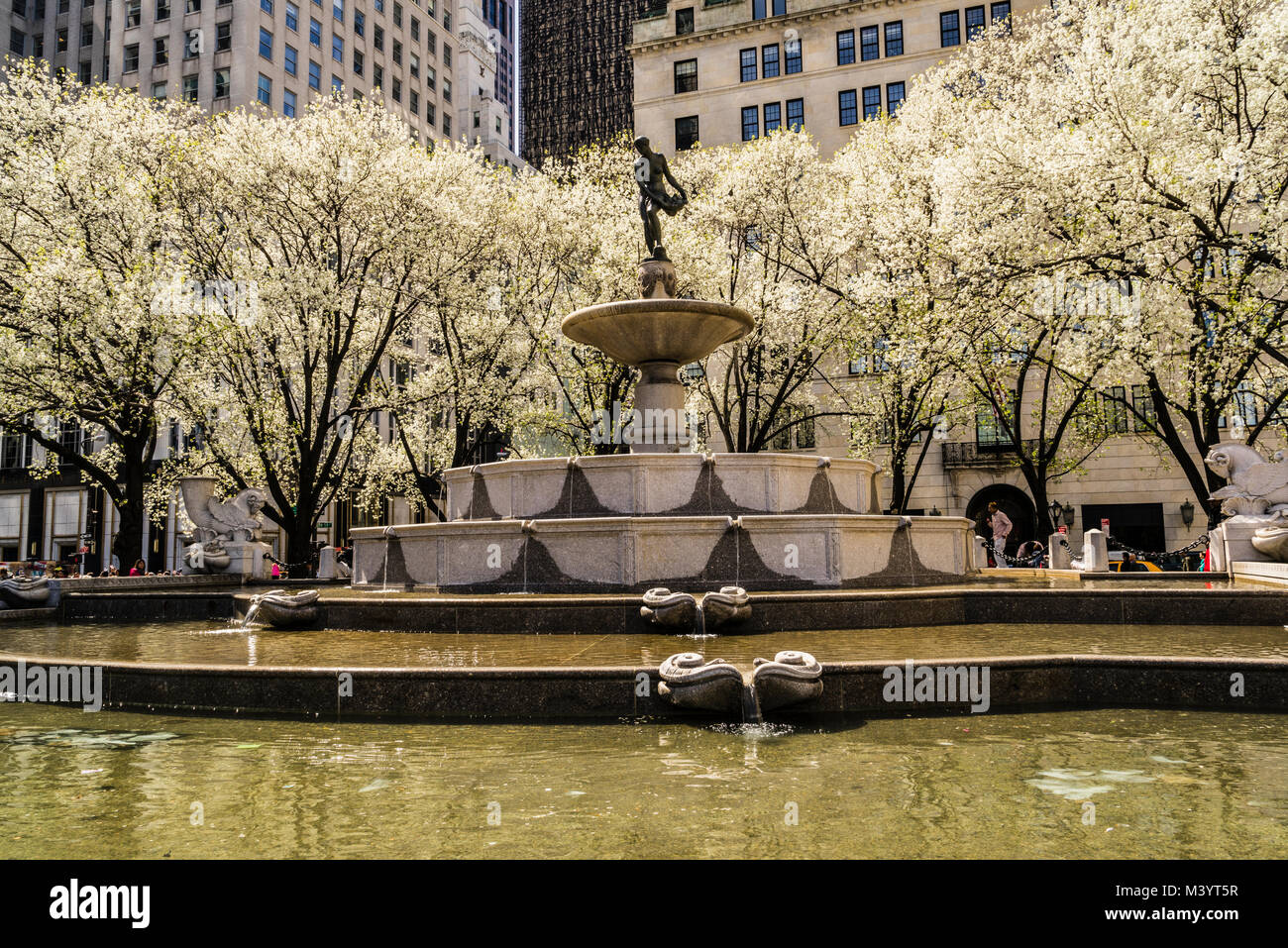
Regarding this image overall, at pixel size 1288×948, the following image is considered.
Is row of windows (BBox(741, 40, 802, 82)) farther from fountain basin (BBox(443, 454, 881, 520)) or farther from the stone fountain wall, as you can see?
fountain basin (BBox(443, 454, 881, 520))

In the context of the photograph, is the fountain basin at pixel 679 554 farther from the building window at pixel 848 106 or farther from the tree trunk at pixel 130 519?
the building window at pixel 848 106

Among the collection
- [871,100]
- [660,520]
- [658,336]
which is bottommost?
[660,520]

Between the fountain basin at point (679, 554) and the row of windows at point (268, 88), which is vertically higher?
the row of windows at point (268, 88)

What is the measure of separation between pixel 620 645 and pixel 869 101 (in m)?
41.7

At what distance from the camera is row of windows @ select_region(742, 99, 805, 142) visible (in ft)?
144

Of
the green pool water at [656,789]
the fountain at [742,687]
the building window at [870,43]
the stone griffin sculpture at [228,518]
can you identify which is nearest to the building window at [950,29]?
the building window at [870,43]

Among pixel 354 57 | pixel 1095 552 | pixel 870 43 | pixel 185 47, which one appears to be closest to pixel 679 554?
pixel 1095 552

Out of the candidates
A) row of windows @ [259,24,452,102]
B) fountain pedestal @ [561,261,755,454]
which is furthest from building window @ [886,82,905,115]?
row of windows @ [259,24,452,102]

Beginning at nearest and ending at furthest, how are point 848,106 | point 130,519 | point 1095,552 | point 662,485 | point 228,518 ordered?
point 662,485 < point 1095,552 < point 228,518 < point 130,519 < point 848,106

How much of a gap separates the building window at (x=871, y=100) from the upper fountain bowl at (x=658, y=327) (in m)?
32.1

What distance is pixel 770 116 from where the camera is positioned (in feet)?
145

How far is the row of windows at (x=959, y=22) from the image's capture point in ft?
133

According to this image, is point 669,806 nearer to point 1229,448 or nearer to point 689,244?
point 1229,448

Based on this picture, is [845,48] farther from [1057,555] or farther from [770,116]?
[1057,555]
